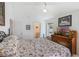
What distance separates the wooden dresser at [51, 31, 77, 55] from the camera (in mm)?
2611

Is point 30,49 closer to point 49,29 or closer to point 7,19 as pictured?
point 49,29

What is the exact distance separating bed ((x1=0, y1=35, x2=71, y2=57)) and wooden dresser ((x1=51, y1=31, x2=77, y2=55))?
0.26 m

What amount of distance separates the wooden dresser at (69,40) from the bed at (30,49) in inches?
10.3

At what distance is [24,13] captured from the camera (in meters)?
2.40

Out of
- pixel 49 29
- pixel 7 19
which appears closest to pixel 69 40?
pixel 49 29

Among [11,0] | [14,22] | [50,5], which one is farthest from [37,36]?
[11,0]

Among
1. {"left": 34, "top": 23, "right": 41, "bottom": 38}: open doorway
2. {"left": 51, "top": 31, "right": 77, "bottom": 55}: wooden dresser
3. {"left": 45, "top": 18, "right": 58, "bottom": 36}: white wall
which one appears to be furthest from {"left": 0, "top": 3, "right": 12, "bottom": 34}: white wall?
{"left": 51, "top": 31, "right": 77, "bottom": 55}: wooden dresser

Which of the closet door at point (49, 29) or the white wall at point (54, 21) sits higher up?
the white wall at point (54, 21)

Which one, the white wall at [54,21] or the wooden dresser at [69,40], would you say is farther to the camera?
the wooden dresser at [69,40]

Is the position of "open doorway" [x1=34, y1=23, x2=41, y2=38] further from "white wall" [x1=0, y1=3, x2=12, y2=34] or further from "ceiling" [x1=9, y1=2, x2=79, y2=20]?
"white wall" [x1=0, y1=3, x2=12, y2=34]

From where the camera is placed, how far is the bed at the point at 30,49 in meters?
1.31

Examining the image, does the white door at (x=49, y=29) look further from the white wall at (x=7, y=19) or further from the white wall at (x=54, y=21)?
the white wall at (x=7, y=19)

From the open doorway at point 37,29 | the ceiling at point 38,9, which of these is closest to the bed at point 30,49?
the open doorway at point 37,29

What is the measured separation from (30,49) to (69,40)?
1.48 meters
